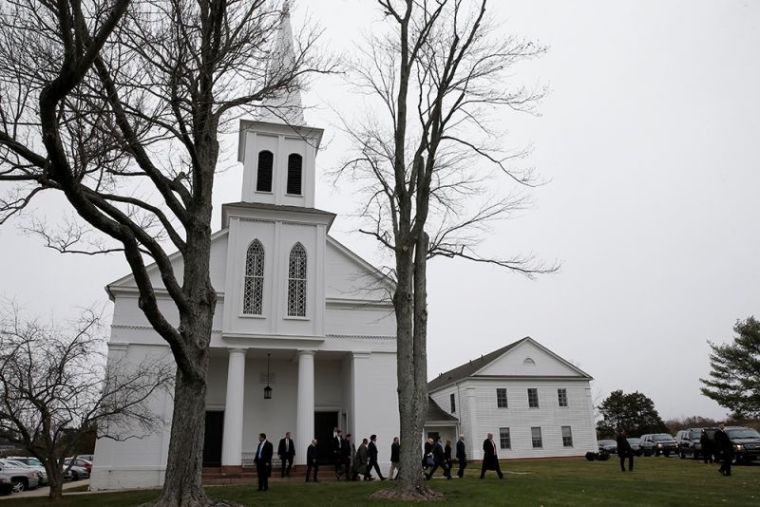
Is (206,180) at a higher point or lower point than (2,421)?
higher

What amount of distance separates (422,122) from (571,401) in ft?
110

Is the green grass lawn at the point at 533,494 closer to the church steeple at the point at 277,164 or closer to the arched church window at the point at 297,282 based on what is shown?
the arched church window at the point at 297,282

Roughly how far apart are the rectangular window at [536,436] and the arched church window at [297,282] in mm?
25283

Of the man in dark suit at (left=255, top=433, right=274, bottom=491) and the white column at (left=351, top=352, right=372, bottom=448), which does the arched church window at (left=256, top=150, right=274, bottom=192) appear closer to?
the white column at (left=351, top=352, right=372, bottom=448)

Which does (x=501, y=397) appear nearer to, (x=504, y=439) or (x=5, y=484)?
(x=504, y=439)

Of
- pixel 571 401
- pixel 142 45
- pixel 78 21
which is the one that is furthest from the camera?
pixel 571 401

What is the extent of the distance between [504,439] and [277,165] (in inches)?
1042

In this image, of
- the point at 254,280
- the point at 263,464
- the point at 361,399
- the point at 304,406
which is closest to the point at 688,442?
the point at 361,399

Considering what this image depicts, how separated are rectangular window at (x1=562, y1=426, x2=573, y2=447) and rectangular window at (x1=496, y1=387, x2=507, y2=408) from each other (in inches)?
187

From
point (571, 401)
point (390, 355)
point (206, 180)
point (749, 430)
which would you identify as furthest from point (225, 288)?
point (571, 401)

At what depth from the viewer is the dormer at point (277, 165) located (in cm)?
2580

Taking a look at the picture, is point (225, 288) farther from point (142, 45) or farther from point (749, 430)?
point (749, 430)

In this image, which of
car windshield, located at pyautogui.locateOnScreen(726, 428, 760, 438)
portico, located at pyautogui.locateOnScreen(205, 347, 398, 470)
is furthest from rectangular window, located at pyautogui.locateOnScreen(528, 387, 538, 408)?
portico, located at pyautogui.locateOnScreen(205, 347, 398, 470)

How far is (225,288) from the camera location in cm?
2320
